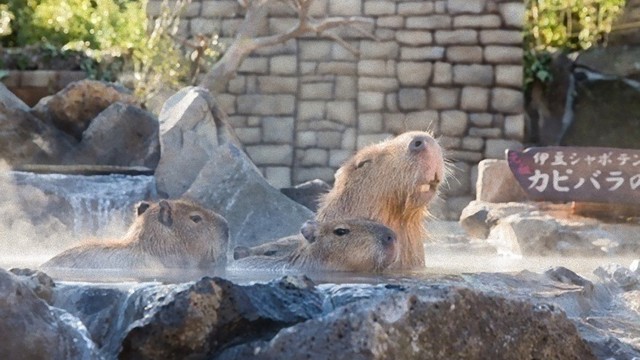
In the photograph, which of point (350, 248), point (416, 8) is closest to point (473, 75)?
point (416, 8)

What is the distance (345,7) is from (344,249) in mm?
10704

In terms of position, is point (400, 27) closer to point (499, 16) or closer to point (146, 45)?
A: point (499, 16)

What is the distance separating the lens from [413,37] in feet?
50.9

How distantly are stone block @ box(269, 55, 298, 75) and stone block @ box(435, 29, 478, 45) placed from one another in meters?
1.70

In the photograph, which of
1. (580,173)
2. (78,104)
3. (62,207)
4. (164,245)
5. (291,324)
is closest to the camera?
(291,324)

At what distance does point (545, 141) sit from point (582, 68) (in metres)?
1.02

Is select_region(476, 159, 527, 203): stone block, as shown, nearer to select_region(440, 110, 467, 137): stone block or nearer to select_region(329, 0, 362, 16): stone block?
select_region(440, 110, 467, 137): stone block

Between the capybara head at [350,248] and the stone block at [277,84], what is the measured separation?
10460 millimetres

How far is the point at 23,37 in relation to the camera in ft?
55.6

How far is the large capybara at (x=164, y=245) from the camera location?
17.4ft

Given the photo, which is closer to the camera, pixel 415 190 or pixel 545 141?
pixel 415 190

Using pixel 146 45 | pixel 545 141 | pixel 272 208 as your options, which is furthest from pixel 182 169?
pixel 545 141

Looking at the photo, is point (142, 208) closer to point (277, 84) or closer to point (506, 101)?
point (277, 84)

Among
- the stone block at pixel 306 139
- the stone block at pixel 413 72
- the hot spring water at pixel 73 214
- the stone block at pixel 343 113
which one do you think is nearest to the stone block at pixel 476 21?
the stone block at pixel 413 72
